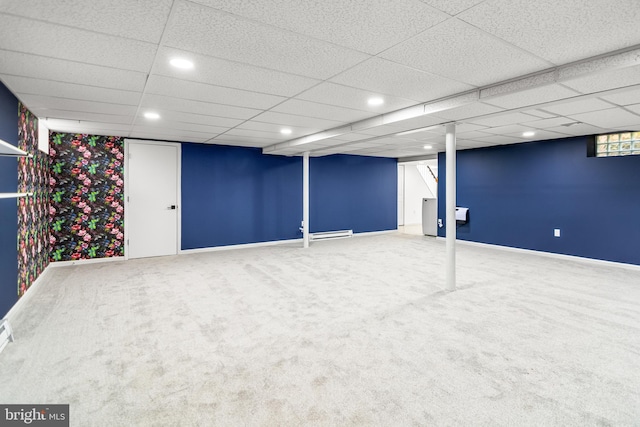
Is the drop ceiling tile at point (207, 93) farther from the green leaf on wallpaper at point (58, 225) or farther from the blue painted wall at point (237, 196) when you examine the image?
the green leaf on wallpaper at point (58, 225)

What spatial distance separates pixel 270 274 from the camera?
16.6 feet

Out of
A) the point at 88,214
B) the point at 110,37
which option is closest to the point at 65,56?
the point at 110,37

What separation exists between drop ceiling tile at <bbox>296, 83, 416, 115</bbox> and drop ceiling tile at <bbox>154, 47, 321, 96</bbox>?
0.16 m

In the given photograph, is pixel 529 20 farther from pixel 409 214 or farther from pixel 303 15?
pixel 409 214

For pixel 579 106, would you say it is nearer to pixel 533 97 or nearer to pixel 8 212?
pixel 533 97

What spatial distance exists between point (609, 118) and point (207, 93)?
495cm

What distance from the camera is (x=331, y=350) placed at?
2666 mm

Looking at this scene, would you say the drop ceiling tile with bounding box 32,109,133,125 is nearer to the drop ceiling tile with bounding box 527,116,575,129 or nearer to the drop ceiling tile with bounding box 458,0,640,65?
the drop ceiling tile with bounding box 458,0,640,65

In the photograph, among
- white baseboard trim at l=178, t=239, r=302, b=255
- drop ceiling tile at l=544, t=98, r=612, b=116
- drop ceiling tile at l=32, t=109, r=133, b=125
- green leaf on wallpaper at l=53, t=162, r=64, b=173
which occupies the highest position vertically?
drop ceiling tile at l=32, t=109, r=133, b=125

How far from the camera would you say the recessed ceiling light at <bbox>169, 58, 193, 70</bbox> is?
2477mm

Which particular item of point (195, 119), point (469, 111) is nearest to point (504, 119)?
point (469, 111)

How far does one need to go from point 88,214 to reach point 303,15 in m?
5.69

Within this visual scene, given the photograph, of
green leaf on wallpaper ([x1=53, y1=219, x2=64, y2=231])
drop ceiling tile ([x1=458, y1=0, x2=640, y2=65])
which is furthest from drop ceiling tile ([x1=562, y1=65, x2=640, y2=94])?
green leaf on wallpaper ([x1=53, y1=219, x2=64, y2=231])

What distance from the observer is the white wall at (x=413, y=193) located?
12.0 meters
